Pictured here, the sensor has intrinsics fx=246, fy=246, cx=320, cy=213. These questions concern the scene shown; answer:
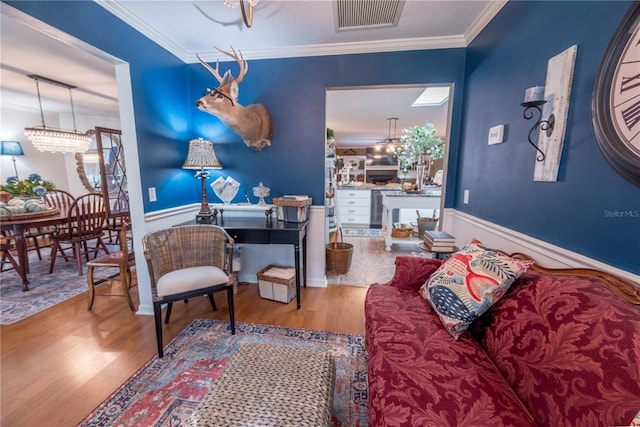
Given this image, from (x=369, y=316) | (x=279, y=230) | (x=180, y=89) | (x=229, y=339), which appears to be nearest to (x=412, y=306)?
(x=369, y=316)

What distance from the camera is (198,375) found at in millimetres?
1589

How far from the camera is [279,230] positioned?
7.38 feet

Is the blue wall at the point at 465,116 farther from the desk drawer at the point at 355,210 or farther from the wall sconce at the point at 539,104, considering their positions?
the desk drawer at the point at 355,210

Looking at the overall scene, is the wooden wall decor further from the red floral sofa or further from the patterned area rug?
the patterned area rug

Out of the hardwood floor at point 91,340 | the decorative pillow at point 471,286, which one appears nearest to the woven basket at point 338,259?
the hardwood floor at point 91,340

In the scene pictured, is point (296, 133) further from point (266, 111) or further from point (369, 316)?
point (369, 316)

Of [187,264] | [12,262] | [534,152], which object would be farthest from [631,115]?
[12,262]

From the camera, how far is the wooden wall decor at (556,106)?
3.81ft

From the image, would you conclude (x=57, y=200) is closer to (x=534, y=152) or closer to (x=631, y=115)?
(x=534, y=152)

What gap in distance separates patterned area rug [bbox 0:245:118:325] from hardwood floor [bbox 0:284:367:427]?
0.17 meters

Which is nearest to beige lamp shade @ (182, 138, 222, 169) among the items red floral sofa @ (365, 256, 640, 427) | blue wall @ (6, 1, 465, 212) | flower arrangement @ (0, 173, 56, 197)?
blue wall @ (6, 1, 465, 212)

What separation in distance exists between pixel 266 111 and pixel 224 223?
1249 millimetres

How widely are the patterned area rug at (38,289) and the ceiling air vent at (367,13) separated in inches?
150

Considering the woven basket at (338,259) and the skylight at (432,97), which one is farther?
the skylight at (432,97)
